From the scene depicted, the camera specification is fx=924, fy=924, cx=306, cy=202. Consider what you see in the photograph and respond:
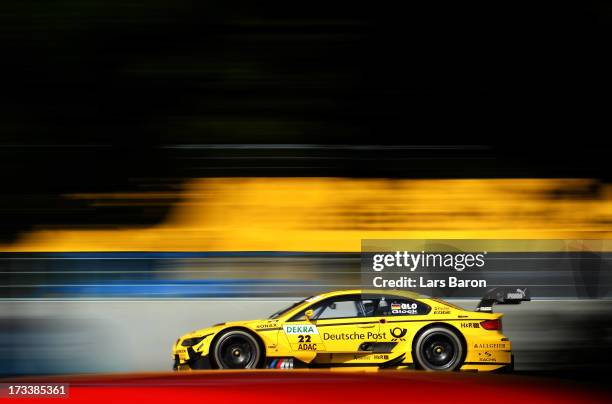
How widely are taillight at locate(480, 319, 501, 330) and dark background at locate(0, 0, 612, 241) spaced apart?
5.31 ft

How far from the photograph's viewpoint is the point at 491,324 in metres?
7.67

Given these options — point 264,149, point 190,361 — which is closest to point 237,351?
point 190,361

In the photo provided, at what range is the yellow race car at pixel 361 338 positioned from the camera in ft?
23.7

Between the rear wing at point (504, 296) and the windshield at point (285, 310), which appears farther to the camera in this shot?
the rear wing at point (504, 296)

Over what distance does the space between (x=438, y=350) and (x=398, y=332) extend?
0.37m

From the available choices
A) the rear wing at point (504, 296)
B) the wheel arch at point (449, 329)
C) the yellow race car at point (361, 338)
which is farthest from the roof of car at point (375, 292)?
the rear wing at point (504, 296)

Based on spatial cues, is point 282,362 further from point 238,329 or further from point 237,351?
point 238,329

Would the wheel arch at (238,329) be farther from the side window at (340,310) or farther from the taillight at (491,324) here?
the taillight at (491,324)

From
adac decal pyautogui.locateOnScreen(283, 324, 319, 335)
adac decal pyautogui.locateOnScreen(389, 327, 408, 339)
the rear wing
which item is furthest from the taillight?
adac decal pyautogui.locateOnScreen(283, 324, 319, 335)

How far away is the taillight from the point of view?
7599 mm

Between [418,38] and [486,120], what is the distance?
106 centimetres

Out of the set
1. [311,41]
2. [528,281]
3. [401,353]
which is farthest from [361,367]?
[311,41]

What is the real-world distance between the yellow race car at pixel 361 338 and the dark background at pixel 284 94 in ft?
4.90

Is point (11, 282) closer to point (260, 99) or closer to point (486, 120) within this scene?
point (260, 99)
